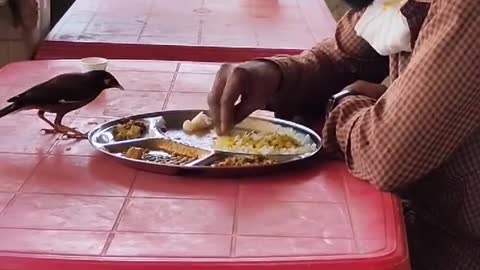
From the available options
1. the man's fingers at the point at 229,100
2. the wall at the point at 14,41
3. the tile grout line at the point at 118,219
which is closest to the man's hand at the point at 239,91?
the man's fingers at the point at 229,100

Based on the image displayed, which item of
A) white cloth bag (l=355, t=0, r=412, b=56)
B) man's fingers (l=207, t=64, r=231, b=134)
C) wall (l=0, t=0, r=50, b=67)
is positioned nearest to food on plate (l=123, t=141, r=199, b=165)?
man's fingers (l=207, t=64, r=231, b=134)

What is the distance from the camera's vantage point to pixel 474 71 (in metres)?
1.12

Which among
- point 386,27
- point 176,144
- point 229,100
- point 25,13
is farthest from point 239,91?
point 25,13

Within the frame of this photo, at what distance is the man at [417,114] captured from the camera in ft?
3.70

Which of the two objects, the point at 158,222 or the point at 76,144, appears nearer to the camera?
the point at 158,222

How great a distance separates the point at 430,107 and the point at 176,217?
342 mm

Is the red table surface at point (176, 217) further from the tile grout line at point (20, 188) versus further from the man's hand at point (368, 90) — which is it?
the man's hand at point (368, 90)

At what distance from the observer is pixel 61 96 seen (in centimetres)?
144

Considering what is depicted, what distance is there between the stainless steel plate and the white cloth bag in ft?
0.60

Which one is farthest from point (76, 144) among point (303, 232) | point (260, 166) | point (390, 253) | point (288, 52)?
point (288, 52)

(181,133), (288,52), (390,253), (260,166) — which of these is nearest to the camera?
(390,253)

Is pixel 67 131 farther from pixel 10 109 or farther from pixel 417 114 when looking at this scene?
pixel 417 114

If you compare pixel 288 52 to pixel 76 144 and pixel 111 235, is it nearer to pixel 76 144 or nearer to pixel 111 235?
pixel 76 144

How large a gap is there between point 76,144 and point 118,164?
133 mm
